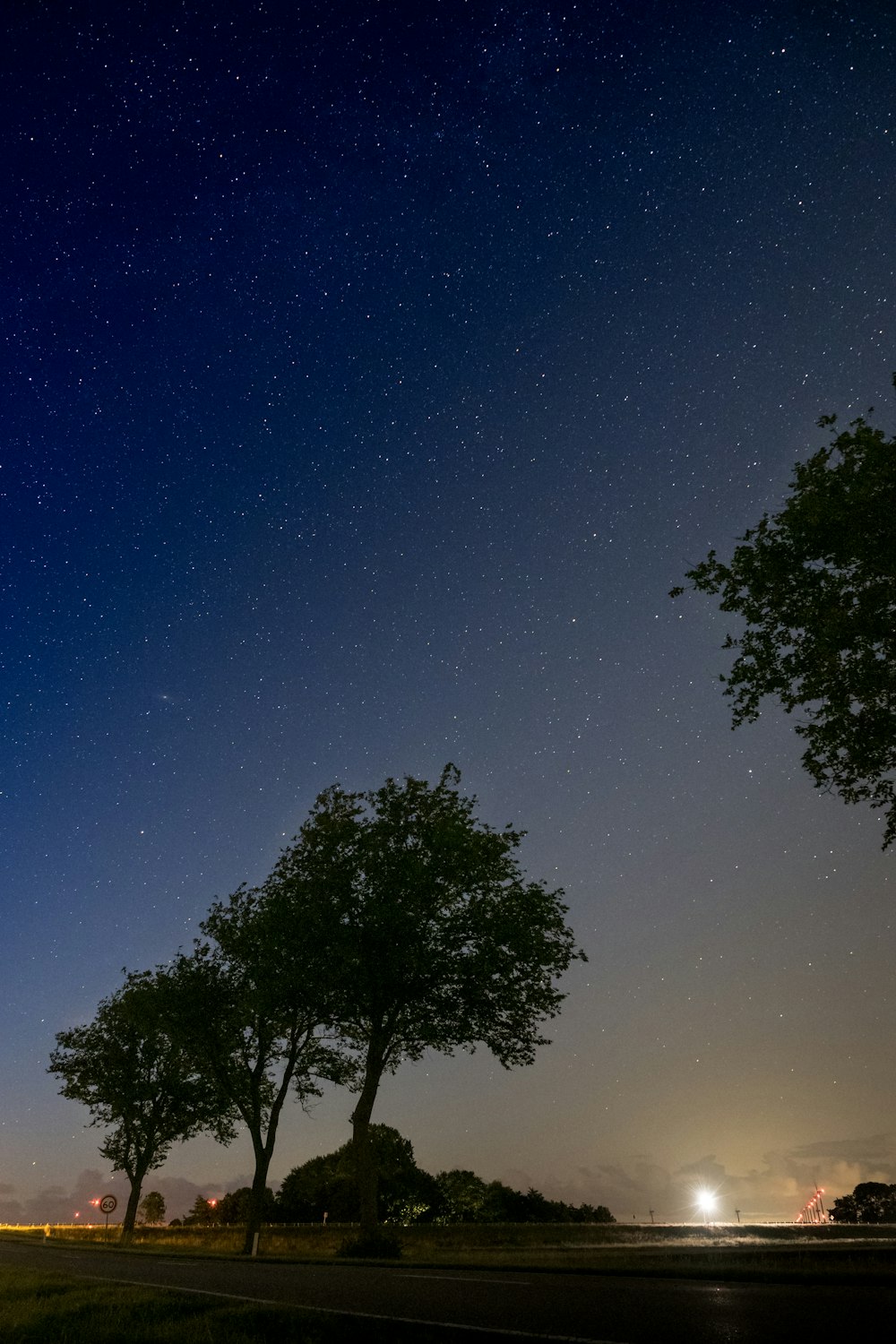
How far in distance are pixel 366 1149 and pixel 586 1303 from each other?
2082cm

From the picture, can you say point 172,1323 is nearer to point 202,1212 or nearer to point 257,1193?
point 257,1193

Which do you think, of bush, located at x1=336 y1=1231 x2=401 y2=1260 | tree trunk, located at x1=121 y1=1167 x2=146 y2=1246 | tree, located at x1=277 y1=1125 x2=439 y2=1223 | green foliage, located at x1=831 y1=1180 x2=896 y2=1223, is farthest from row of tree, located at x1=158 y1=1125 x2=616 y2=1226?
bush, located at x1=336 y1=1231 x2=401 y2=1260

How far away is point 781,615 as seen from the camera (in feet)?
67.0

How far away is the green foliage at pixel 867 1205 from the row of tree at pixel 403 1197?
74.9 ft

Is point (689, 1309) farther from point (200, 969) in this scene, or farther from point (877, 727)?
point (200, 969)

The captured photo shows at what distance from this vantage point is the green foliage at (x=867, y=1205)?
3753cm

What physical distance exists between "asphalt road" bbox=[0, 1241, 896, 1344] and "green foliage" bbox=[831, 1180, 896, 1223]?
30590 millimetres

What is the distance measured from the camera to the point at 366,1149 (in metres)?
28.8

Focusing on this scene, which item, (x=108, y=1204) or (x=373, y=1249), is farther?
(x=108, y=1204)

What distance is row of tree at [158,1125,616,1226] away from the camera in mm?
62562

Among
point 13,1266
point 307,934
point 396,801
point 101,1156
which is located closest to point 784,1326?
point 13,1266

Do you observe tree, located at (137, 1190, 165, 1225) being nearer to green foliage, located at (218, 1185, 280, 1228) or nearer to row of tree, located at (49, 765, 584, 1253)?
green foliage, located at (218, 1185, 280, 1228)

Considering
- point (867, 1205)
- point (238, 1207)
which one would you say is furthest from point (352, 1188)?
point (867, 1205)

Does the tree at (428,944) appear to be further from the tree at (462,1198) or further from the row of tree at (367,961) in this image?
the tree at (462,1198)
